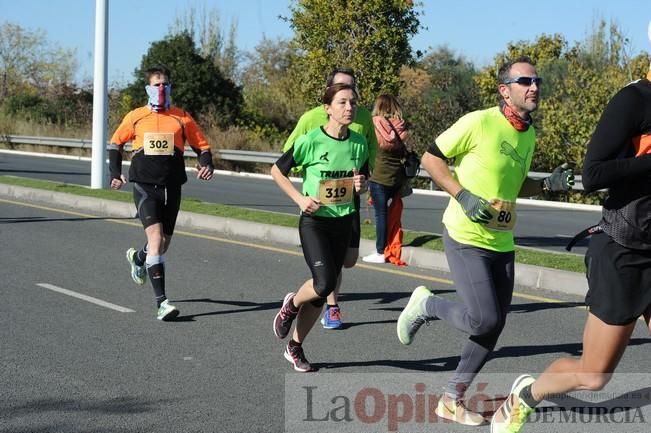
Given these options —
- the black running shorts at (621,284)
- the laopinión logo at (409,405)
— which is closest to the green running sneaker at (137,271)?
the laopinión logo at (409,405)

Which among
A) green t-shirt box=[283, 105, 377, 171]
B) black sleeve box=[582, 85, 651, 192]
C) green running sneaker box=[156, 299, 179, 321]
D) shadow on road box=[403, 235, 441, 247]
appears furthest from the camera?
shadow on road box=[403, 235, 441, 247]

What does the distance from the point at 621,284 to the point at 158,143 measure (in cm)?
488

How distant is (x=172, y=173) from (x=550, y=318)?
10.7 feet

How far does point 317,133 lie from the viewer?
6531 millimetres

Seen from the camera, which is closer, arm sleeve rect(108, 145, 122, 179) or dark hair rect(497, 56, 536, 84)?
dark hair rect(497, 56, 536, 84)

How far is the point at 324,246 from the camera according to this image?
6.48m

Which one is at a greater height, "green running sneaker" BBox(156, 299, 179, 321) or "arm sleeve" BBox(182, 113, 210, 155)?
"arm sleeve" BBox(182, 113, 210, 155)

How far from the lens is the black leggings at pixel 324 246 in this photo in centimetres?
638

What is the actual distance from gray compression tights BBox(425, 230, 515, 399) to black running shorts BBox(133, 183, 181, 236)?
3465 millimetres

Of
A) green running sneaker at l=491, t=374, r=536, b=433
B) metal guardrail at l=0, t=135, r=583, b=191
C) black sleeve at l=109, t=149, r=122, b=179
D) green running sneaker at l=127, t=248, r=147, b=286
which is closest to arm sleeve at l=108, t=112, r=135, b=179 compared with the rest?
black sleeve at l=109, t=149, r=122, b=179

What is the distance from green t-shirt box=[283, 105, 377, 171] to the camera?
7.66 meters

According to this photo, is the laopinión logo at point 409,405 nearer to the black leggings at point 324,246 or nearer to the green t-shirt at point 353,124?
the black leggings at point 324,246

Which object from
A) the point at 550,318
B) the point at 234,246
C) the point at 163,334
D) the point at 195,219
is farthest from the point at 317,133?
the point at 195,219

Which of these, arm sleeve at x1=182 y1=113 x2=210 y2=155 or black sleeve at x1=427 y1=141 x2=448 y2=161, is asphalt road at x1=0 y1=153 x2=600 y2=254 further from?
black sleeve at x1=427 y1=141 x2=448 y2=161
